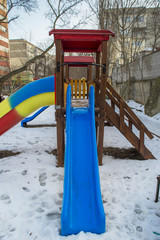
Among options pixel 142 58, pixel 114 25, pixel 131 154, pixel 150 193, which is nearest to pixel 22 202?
pixel 150 193

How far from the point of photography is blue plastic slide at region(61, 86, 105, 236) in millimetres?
2295

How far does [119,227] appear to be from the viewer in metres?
2.39

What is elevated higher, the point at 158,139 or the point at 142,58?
the point at 142,58

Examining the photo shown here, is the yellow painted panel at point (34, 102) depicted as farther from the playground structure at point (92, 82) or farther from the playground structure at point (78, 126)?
the playground structure at point (92, 82)

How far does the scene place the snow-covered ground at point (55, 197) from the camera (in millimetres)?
2322

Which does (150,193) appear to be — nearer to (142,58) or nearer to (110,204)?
(110,204)

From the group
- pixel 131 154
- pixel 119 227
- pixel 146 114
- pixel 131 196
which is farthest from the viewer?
pixel 146 114

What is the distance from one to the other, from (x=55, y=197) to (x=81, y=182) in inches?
26.0

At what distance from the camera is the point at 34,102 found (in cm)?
455

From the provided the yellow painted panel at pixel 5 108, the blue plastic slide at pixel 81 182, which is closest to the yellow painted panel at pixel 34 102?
the yellow painted panel at pixel 5 108

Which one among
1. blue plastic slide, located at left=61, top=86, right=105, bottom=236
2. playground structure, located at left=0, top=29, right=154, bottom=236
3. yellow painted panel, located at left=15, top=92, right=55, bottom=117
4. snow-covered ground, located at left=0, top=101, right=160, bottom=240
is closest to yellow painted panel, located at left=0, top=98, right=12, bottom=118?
playground structure, located at left=0, top=29, right=154, bottom=236

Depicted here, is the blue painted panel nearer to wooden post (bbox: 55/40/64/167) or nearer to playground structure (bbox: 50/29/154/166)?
playground structure (bbox: 50/29/154/166)

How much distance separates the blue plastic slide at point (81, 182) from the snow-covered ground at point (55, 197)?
0.15 metres

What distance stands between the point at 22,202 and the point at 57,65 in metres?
2.73
